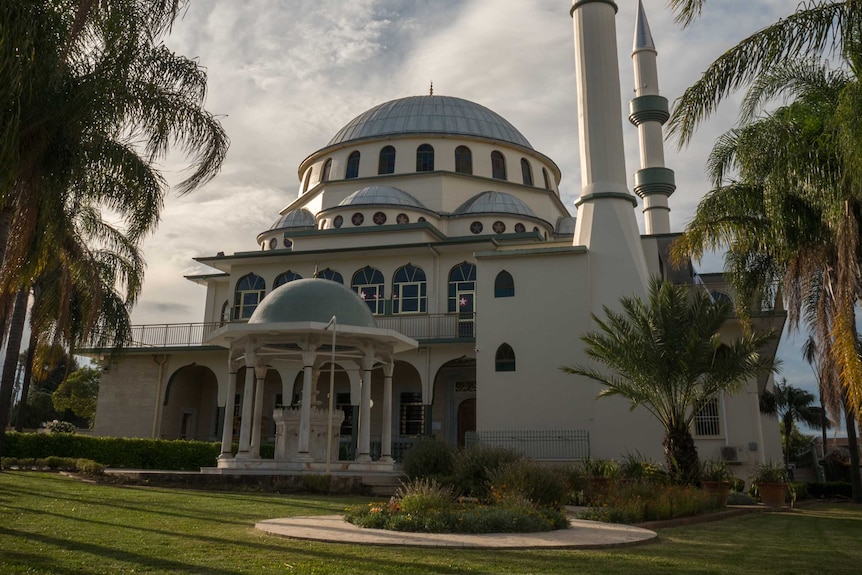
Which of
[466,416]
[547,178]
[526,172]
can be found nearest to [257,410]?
[466,416]

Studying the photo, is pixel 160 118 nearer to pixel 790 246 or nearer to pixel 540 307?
pixel 790 246

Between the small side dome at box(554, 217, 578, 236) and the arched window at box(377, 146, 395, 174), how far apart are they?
8.47 meters

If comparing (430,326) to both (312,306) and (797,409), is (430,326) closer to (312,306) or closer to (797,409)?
(312,306)

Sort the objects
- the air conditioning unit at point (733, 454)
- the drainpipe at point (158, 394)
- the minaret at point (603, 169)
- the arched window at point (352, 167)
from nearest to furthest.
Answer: the air conditioning unit at point (733, 454), the minaret at point (603, 169), the drainpipe at point (158, 394), the arched window at point (352, 167)

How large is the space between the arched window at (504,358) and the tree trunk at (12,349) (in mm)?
13062

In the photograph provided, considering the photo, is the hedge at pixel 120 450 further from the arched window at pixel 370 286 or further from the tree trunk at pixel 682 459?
the tree trunk at pixel 682 459

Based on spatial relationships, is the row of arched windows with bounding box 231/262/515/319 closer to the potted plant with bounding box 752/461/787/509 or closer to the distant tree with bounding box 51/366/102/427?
the potted plant with bounding box 752/461/787/509

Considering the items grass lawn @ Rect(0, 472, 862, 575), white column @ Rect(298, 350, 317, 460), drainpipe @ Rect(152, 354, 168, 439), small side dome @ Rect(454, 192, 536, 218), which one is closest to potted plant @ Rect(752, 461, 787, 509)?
grass lawn @ Rect(0, 472, 862, 575)

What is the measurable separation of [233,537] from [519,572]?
11.3 feet

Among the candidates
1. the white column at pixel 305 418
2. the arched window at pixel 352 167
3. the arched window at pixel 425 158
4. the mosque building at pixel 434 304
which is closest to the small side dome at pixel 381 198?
the mosque building at pixel 434 304

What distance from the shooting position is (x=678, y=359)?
16.6 meters

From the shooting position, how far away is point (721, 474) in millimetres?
17141

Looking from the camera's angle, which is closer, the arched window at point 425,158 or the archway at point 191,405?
the archway at point 191,405

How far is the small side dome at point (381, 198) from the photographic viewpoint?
31.1m
